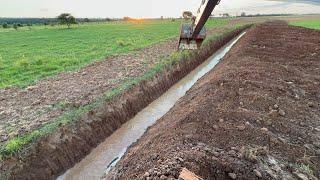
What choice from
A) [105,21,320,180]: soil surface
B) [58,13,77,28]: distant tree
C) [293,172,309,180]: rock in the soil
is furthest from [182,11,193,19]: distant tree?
[58,13,77,28]: distant tree

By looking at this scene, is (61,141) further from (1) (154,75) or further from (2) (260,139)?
(1) (154,75)

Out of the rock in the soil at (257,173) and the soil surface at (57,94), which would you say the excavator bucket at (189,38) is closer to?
the soil surface at (57,94)

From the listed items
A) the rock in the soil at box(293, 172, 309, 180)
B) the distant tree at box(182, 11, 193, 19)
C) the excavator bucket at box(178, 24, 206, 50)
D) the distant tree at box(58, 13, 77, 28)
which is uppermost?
the distant tree at box(182, 11, 193, 19)

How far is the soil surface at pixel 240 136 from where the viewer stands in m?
7.81

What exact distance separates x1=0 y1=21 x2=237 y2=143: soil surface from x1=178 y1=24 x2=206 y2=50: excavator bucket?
7.04 ft

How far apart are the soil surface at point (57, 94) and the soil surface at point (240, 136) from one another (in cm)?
298

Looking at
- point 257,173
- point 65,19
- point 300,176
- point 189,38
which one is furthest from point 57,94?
point 65,19

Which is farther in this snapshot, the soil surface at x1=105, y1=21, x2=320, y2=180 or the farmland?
the farmland

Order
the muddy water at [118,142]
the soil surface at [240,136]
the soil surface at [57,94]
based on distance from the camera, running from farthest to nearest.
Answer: the soil surface at [57,94]
the muddy water at [118,142]
the soil surface at [240,136]

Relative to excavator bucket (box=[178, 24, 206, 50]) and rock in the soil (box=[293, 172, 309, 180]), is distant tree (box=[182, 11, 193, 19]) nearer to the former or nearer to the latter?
excavator bucket (box=[178, 24, 206, 50])

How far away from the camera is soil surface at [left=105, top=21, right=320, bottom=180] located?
7.81 metres

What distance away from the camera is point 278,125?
403 inches

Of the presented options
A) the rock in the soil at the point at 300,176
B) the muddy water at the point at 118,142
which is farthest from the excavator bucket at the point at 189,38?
the rock in the soil at the point at 300,176

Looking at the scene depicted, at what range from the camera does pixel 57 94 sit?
48.2 feet
